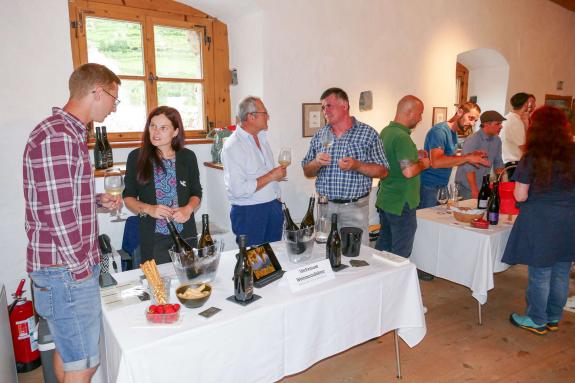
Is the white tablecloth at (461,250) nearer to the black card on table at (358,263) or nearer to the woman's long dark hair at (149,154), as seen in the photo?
the black card on table at (358,263)

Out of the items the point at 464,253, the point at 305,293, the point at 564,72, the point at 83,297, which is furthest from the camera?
the point at 564,72

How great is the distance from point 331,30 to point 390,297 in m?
3.04

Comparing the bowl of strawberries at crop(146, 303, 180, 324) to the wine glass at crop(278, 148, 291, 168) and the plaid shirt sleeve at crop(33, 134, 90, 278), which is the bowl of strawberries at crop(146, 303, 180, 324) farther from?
the wine glass at crop(278, 148, 291, 168)

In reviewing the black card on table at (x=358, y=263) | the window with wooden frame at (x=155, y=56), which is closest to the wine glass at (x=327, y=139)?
the black card on table at (x=358, y=263)

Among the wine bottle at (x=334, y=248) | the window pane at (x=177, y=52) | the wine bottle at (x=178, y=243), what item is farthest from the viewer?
the window pane at (x=177, y=52)

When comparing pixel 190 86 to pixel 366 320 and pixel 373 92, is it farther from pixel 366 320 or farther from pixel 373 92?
pixel 366 320

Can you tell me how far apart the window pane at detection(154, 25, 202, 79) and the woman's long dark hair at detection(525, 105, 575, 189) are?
3021 mm

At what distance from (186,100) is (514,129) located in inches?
150

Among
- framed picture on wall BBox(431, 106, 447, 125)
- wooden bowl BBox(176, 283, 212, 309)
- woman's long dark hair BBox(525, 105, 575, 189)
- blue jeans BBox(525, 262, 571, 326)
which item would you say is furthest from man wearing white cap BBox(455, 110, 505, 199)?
wooden bowl BBox(176, 283, 212, 309)

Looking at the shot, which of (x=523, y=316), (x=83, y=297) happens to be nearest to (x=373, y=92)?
(x=523, y=316)

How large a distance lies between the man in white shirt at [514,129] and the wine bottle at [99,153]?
429 centimetres

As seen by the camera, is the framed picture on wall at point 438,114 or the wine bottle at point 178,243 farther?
the framed picture on wall at point 438,114

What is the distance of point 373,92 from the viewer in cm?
455

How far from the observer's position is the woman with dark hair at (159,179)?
6.90 feet
